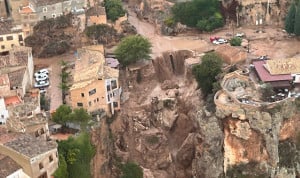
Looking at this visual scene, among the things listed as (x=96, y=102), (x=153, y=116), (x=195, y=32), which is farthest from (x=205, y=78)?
(x=195, y=32)

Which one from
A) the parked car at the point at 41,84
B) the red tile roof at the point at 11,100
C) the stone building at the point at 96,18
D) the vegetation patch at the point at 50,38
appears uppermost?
the stone building at the point at 96,18

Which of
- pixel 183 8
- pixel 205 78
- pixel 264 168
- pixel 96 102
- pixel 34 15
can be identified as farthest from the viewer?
pixel 183 8

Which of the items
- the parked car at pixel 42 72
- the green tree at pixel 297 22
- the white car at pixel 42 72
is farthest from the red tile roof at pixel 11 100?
the green tree at pixel 297 22

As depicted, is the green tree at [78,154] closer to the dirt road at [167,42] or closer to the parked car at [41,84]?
the parked car at [41,84]

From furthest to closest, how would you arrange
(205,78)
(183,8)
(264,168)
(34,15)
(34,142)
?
(183,8)
(34,15)
(205,78)
(264,168)
(34,142)

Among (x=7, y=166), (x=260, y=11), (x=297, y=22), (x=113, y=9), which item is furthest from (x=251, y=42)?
(x=7, y=166)

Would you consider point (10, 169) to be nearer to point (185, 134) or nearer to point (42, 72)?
point (42, 72)

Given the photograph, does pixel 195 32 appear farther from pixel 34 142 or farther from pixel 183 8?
pixel 34 142
